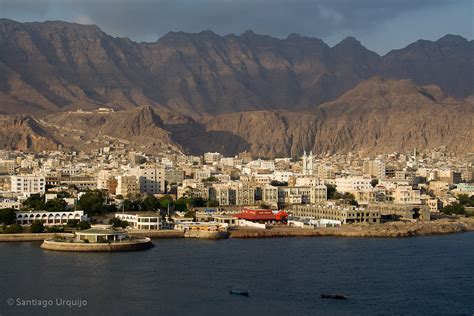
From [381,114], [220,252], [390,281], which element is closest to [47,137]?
[381,114]

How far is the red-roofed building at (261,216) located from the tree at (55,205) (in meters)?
9.29

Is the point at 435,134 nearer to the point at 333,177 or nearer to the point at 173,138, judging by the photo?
the point at 173,138

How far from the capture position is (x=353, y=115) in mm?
174750

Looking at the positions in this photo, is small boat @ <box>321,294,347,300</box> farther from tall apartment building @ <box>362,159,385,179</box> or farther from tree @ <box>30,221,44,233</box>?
tall apartment building @ <box>362,159,385,179</box>

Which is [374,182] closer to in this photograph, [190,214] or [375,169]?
[375,169]

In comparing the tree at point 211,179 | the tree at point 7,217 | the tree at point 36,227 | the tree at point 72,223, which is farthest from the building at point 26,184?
the tree at point 36,227

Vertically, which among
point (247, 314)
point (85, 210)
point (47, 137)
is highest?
point (47, 137)

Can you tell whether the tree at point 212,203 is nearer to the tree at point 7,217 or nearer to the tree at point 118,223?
the tree at point 118,223

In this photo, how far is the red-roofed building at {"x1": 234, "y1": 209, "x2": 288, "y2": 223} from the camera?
182 ft

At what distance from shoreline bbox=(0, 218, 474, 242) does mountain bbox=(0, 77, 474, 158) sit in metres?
77.7

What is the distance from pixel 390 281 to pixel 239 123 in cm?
13737

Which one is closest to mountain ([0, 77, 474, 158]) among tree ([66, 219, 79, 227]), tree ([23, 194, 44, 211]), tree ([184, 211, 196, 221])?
tree ([23, 194, 44, 211])

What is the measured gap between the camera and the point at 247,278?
120ft

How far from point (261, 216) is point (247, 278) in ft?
63.5
